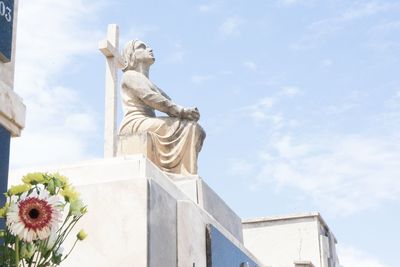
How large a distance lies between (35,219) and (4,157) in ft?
3.39

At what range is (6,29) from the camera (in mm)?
4332

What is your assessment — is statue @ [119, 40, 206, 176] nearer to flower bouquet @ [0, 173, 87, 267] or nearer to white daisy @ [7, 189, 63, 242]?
flower bouquet @ [0, 173, 87, 267]

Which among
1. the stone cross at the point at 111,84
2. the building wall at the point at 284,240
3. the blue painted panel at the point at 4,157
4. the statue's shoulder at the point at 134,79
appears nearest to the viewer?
the blue painted panel at the point at 4,157

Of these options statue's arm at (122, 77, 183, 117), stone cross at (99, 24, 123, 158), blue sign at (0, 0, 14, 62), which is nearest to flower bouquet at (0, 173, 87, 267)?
blue sign at (0, 0, 14, 62)

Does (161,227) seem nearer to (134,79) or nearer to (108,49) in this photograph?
(134,79)

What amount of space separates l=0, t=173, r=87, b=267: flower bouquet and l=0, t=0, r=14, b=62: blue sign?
1104 millimetres

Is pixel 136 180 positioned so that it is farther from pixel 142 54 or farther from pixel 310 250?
pixel 310 250

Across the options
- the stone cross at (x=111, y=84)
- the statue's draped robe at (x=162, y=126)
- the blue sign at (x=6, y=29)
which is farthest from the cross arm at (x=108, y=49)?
the blue sign at (x=6, y=29)

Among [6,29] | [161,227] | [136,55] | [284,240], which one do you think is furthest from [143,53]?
[284,240]

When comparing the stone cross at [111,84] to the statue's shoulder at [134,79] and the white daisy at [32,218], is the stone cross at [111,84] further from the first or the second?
the white daisy at [32,218]

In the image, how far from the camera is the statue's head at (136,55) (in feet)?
27.1

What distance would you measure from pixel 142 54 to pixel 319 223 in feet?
28.6

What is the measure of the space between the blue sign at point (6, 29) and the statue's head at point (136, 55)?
3.85 meters

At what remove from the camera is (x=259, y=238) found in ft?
52.5
